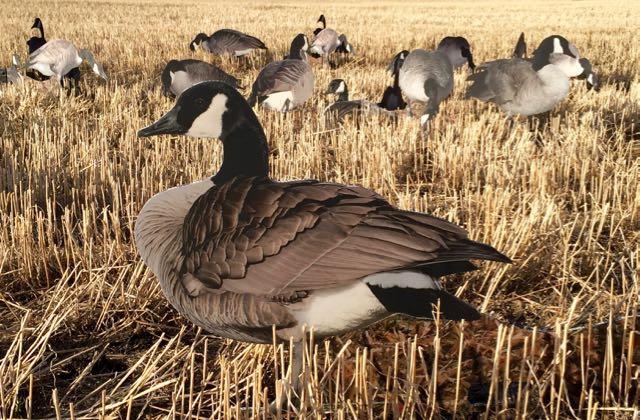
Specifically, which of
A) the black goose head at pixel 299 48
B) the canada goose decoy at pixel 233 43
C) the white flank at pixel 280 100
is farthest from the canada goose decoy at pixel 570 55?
the canada goose decoy at pixel 233 43

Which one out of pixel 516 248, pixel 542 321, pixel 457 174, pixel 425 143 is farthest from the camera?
pixel 425 143

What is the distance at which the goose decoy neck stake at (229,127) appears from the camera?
2.40 m

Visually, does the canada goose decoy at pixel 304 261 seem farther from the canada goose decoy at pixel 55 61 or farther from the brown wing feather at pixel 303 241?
the canada goose decoy at pixel 55 61

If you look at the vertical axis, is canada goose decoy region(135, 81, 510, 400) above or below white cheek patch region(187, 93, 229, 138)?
below

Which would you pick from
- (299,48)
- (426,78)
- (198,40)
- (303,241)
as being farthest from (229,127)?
(198,40)

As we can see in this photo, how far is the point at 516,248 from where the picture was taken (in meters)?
3.19

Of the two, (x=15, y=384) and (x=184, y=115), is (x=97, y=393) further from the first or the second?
(x=184, y=115)

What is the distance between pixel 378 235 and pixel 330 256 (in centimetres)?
15

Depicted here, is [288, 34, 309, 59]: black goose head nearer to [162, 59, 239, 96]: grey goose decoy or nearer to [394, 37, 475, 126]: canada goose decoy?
[162, 59, 239, 96]: grey goose decoy

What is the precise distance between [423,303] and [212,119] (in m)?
1.08

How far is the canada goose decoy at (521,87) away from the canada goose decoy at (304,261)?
4.66 metres

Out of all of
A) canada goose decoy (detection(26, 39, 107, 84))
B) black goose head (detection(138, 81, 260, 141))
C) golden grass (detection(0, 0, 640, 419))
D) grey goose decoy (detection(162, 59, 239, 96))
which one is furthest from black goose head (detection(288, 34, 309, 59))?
black goose head (detection(138, 81, 260, 141))

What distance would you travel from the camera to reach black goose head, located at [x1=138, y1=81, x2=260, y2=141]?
240 centimetres

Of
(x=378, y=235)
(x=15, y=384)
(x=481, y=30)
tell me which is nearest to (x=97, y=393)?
(x=15, y=384)
